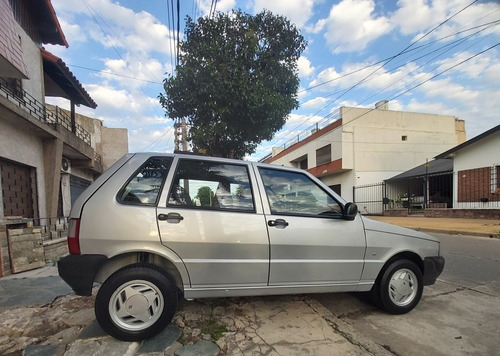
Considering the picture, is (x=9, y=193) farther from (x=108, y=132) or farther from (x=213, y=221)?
(x=108, y=132)

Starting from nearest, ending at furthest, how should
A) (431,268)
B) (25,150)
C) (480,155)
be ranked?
(431,268)
(25,150)
(480,155)

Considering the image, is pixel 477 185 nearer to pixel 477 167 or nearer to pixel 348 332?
pixel 477 167

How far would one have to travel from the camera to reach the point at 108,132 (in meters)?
20.8

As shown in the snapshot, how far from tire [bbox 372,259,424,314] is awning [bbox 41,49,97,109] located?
40.5 feet

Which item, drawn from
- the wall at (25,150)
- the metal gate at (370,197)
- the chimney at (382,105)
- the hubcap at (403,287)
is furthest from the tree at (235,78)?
the chimney at (382,105)

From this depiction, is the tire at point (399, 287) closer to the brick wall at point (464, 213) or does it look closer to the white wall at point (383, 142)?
the brick wall at point (464, 213)

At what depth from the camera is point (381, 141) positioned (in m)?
20.8

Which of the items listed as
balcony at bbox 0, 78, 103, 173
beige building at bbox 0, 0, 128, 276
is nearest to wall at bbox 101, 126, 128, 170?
balcony at bbox 0, 78, 103, 173

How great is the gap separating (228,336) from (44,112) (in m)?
Answer: 10.3

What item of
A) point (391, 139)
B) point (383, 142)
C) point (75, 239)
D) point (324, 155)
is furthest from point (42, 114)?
point (391, 139)

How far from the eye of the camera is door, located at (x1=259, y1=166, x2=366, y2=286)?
262 centimetres

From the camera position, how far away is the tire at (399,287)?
2.90 m

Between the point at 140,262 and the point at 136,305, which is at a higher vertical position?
the point at 140,262

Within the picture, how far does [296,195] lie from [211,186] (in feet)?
3.14
